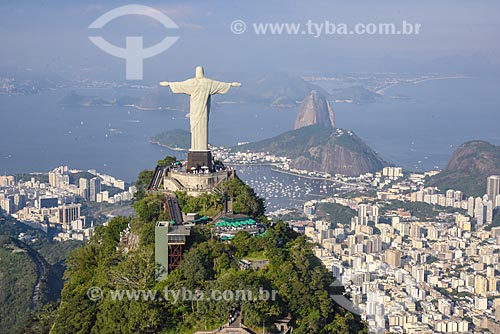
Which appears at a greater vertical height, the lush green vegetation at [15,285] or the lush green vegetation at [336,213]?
the lush green vegetation at [336,213]

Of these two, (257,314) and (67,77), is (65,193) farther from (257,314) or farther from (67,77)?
(67,77)

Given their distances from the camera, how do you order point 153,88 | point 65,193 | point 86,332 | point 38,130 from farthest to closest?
point 153,88 → point 38,130 → point 65,193 → point 86,332

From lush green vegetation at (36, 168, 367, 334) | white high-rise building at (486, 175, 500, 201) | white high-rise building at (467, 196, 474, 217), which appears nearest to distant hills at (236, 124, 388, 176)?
white high-rise building at (486, 175, 500, 201)

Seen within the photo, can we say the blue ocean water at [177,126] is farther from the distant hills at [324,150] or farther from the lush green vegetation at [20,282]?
the lush green vegetation at [20,282]

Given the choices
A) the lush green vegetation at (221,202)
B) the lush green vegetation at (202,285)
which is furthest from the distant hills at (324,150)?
the lush green vegetation at (202,285)

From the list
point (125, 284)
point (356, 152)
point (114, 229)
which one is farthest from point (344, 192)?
point (125, 284)

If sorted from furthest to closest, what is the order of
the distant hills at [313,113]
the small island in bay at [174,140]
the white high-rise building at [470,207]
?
1. the distant hills at [313,113]
2. the small island in bay at [174,140]
3. the white high-rise building at [470,207]
